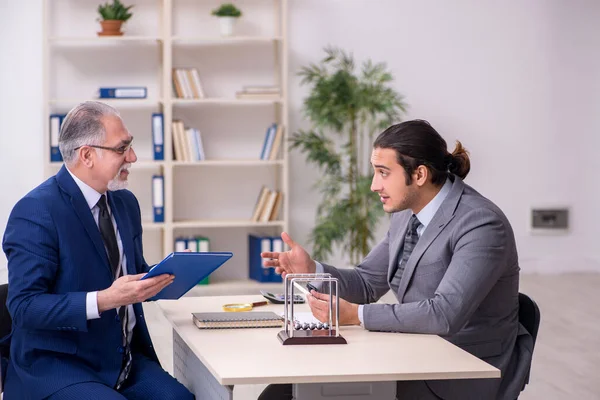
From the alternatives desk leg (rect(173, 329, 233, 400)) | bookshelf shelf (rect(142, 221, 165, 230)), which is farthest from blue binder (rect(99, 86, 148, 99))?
desk leg (rect(173, 329, 233, 400))

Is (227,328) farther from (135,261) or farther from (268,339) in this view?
(135,261)

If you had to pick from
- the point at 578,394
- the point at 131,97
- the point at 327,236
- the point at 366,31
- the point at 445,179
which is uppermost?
the point at 366,31

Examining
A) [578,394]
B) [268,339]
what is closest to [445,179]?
[268,339]

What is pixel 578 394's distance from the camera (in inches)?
171

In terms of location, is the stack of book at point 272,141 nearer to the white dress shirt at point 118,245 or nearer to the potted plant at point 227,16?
the potted plant at point 227,16

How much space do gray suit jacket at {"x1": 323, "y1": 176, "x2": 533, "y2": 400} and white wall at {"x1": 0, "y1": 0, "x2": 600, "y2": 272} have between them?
4826mm

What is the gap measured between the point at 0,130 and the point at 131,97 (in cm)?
122

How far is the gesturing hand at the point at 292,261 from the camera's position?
9.77 ft

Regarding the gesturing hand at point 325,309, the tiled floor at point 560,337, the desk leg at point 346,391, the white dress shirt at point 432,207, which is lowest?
the tiled floor at point 560,337

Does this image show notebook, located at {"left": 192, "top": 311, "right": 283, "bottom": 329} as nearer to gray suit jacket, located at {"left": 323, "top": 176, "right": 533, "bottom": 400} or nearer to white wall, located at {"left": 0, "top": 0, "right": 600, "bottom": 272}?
gray suit jacket, located at {"left": 323, "top": 176, "right": 533, "bottom": 400}

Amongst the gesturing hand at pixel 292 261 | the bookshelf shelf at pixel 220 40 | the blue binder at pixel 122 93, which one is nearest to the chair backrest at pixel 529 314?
the gesturing hand at pixel 292 261

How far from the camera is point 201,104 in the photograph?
7352 millimetres

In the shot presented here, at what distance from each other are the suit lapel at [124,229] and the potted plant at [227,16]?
14.2ft

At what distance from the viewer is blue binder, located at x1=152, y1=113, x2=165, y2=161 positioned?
6.91 metres
